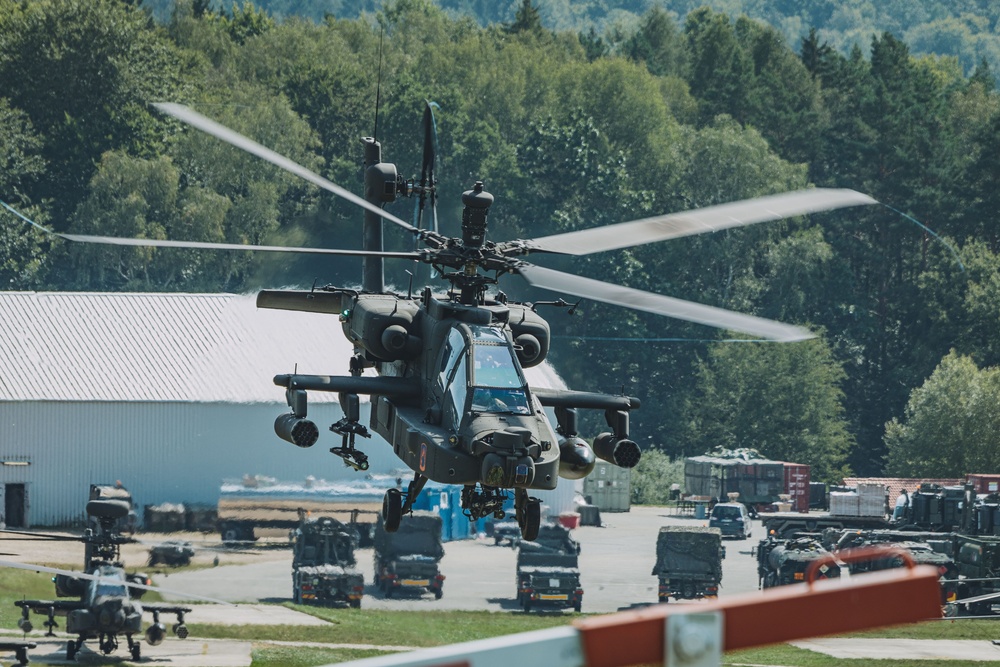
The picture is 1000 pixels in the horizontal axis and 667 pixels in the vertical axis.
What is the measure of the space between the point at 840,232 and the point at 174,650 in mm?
71940

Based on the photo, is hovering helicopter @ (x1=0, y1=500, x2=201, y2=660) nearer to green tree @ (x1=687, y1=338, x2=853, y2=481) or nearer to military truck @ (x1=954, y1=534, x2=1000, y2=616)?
military truck @ (x1=954, y1=534, x2=1000, y2=616)

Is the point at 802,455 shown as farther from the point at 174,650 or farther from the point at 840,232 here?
the point at 174,650

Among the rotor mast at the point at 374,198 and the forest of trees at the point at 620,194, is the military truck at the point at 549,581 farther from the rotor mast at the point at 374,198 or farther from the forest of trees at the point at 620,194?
the forest of trees at the point at 620,194

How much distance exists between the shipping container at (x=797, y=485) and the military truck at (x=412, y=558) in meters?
30.3

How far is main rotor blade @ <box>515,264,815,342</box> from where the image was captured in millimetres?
17500

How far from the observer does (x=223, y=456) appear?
57.7 meters

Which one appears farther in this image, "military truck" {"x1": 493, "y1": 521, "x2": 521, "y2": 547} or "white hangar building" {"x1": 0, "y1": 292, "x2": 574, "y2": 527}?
"white hangar building" {"x1": 0, "y1": 292, "x2": 574, "y2": 527}

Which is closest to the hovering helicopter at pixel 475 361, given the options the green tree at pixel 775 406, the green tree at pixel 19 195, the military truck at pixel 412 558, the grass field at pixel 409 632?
the grass field at pixel 409 632

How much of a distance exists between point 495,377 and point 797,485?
175ft

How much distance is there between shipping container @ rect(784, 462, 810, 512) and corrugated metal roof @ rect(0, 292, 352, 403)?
21.5 m

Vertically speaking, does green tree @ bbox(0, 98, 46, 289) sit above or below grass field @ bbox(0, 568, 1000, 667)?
above

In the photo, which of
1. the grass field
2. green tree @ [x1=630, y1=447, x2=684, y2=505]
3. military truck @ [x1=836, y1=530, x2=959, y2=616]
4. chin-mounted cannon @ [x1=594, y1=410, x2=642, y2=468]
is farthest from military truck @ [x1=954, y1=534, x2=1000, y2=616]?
green tree @ [x1=630, y1=447, x2=684, y2=505]

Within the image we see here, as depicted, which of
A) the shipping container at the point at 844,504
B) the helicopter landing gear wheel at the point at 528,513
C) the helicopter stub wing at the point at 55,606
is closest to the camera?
the helicopter landing gear wheel at the point at 528,513

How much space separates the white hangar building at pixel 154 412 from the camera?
5738cm
